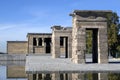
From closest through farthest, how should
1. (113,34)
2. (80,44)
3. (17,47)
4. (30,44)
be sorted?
1. (80,44)
2. (113,34)
3. (30,44)
4. (17,47)

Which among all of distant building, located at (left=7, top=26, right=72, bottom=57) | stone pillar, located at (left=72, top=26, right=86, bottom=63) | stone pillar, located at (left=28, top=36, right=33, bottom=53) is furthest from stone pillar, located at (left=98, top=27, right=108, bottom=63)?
stone pillar, located at (left=28, top=36, right=33, bottom=53)

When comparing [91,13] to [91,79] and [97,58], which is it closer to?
[97,58]

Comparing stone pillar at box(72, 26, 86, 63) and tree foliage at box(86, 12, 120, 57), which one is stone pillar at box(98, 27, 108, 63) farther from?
tree foliage at box(86, 12, 120, 57)

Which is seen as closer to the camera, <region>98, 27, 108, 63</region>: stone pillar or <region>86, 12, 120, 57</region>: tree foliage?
<region>98, 27, 108, 63</region>: stone pillar

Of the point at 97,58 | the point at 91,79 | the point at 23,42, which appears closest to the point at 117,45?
the point at 23,42

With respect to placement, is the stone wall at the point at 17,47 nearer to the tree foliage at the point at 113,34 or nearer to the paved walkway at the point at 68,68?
the tree foliage at the point at 113,34

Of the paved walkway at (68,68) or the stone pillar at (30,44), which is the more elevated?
the stone pillar at (30,44)

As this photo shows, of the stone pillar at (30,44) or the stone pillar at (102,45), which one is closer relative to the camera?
the stone pillar at (102,45)

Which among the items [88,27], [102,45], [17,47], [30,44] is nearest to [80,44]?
[88,27]

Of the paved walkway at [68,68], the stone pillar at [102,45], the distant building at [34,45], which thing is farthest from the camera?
the distant building at [34,45]

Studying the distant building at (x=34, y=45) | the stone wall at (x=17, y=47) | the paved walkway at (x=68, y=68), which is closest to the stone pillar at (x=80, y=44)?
the paved walkway at (x=68, y=68)

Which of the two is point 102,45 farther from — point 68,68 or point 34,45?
point 34,45

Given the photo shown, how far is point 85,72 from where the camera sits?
58.9ft

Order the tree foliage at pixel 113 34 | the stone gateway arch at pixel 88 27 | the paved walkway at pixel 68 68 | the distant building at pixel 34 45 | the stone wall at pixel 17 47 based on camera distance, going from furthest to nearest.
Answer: the stone wall at pixel 17 47, the distant building at pixel 34 45, the tree foliage at pixel 113 34, the stone gateway arch at pixel 88 27, the paved walkway at pixel 68 68
